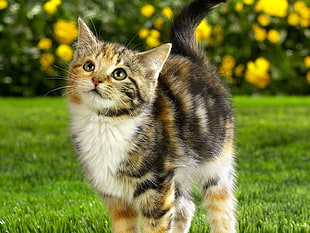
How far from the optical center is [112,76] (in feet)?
10.2

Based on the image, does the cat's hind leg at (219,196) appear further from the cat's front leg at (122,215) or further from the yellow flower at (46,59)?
the yellow flower at (46,59)

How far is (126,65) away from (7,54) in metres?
5.70

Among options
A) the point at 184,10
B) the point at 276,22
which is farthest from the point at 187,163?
the point at 276,22

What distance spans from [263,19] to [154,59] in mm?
6182

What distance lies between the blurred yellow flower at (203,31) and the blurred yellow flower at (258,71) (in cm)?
75

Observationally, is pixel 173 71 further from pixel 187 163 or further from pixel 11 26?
pixel 11 26

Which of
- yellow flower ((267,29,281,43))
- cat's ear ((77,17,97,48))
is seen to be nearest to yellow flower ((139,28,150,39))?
yellow flower ((267,29,281,43))

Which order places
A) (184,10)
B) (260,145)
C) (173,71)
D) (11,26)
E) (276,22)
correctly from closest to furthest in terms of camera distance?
(173,71) → (184,10) → (260,145) → (11,26) → (276,22)

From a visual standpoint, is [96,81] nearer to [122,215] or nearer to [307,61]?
[122,215]

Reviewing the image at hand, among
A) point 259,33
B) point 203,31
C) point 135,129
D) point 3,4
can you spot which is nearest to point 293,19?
point 259,33

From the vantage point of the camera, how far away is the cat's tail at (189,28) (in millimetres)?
3934

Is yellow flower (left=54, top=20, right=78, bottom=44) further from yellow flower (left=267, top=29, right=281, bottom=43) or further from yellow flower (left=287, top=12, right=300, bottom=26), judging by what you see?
yellow flower (left=287, top=12, right=300, bottom=26)

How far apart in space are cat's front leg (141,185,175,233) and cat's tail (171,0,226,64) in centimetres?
102

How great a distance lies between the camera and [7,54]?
339 inches
